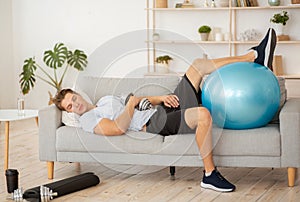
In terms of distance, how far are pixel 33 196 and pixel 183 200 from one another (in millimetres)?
952

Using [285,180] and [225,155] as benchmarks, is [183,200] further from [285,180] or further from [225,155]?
[285,180]

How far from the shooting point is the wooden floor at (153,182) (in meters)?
4.25

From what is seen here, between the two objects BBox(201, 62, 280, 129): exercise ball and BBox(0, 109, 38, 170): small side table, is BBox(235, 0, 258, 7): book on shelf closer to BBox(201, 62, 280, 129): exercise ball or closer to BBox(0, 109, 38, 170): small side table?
BBox(201, 62, 280, 129): exercise ball

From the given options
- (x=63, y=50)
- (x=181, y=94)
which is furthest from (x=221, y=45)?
(x=181, y=94)

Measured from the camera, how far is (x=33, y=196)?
416 cm

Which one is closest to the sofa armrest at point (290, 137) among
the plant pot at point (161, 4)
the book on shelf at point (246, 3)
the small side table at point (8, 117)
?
the small side table at point (8, 117)

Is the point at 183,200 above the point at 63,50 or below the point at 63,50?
below

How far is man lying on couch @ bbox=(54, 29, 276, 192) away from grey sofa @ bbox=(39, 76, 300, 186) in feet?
0.22

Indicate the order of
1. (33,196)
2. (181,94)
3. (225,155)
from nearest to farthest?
(33,196) < (225,155) < (181,94)

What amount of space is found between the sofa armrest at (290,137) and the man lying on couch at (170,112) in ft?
1.36

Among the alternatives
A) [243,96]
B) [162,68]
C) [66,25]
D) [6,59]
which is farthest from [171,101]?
[6,59]

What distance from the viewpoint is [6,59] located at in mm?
7668

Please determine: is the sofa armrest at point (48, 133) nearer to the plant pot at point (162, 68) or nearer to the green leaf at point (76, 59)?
the plant pot at point (162, 68)

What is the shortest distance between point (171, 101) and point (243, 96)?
561 millimetres
